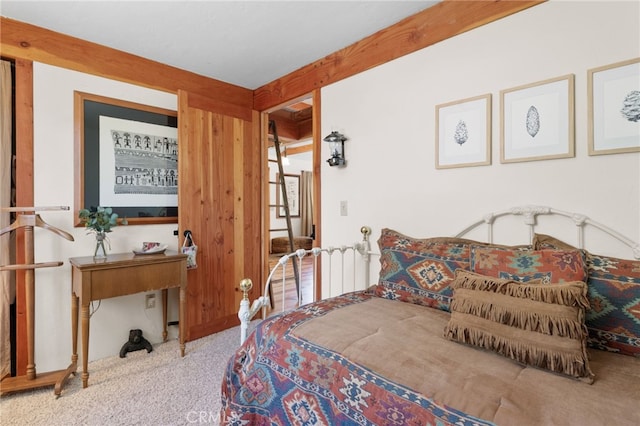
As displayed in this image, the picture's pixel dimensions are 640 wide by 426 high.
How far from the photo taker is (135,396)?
75.5 inches

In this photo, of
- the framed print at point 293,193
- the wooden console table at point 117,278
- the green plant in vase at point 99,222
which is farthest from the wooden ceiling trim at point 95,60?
the framed print at point 293,193

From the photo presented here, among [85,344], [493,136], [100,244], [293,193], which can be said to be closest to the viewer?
[493,136]

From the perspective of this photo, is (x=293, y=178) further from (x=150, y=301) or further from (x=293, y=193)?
(x=150, y=301)

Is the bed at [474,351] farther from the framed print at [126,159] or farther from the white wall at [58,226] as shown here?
the framed print at [126,159]

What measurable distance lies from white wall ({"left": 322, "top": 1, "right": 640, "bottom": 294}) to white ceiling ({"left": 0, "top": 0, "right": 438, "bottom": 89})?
1.07 feet

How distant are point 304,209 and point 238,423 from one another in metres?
6.85

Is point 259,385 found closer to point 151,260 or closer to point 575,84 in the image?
point 151,260

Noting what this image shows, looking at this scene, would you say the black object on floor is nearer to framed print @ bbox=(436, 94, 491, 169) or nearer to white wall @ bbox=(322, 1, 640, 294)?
white wall @ bbox=(322, 1, 640, 294)

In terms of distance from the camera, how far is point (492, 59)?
5.71ft

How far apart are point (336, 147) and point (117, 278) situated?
1.82 metres

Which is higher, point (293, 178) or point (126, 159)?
point (293, 178)

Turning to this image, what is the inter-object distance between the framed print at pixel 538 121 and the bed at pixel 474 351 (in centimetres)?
30

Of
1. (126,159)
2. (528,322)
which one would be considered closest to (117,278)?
(126,159)

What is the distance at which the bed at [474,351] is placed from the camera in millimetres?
856
